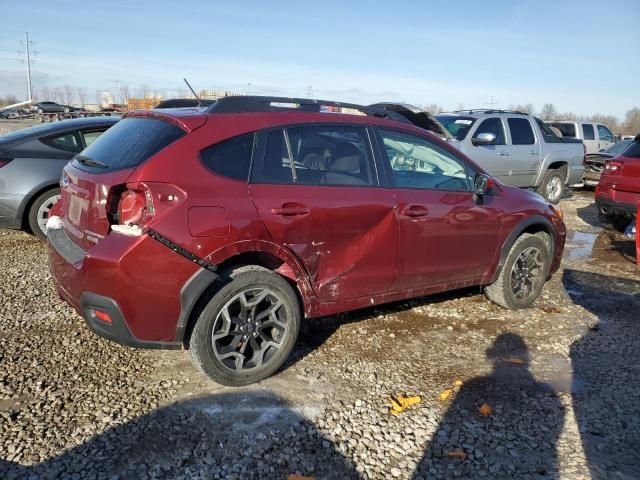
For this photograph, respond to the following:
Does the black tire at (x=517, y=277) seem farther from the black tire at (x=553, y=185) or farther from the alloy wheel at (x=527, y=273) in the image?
the black tire at (x=553, y=185)

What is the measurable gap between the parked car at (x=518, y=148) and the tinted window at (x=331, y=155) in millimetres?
5818

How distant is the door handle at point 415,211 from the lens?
3.97 metres

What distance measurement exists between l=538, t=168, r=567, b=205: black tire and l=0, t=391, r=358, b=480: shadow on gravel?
1016cm

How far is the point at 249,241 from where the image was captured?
324 centimetres

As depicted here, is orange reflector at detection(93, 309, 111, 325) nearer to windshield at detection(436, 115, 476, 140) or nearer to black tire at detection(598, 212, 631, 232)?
black tire at detection(598, 212, 631, 232)

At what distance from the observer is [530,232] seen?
205 inches

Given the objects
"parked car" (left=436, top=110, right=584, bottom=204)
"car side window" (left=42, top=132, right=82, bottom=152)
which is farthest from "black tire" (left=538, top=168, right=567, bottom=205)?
"car side window" (left=42, top=132, right=82, bottom=152)

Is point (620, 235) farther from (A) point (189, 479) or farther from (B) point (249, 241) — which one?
(A) point (189, 479)

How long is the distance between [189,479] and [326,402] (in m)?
1.02

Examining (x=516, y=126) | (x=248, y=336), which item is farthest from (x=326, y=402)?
(x=516, y=126)

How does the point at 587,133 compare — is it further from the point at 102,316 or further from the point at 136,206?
the point at 102,316

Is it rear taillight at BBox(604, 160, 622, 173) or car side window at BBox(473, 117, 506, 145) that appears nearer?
rear taillight at BBox(604, 160, 622, 173)

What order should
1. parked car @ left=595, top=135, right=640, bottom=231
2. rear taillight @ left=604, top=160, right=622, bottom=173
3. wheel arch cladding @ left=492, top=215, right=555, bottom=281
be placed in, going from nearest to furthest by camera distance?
wheel arch cladding @ left=492, top=215, right=555, bottom=281
parked car @ left=595, top=135, right=640, bottom=231
rear taillight @ left=604, top=160, right=622, bottom=173

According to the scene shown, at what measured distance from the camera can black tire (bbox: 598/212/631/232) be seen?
8182 mm
